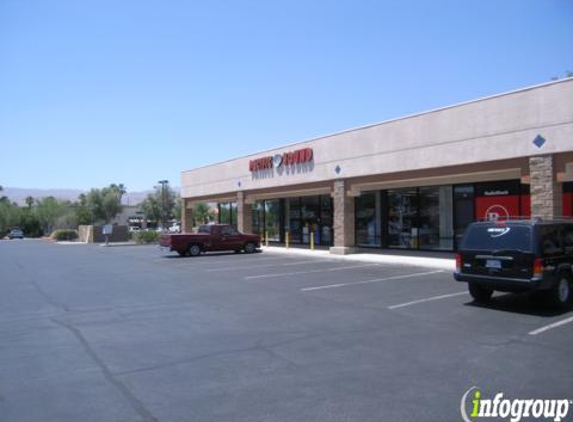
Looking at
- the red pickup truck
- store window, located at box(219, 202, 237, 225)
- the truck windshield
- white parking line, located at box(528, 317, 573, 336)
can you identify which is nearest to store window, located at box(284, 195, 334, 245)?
the red pickup truck

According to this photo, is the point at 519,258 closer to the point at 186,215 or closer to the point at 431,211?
the point at 431,211

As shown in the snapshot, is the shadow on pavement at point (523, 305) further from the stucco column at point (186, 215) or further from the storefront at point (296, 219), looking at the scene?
the stucco column at point (186, 215)

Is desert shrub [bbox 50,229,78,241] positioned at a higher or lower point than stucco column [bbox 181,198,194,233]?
lower

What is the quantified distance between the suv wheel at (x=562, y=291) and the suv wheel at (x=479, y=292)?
53.7 inches

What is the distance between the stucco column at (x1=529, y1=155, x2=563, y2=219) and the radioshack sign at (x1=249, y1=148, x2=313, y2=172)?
12.5m

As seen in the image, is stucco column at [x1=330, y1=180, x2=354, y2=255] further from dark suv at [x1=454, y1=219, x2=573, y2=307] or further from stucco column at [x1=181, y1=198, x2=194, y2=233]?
stucco column at [x1=181, y1=198, x2=194, y2=233]

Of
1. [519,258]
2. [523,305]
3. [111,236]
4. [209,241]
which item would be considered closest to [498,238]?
[519,258]

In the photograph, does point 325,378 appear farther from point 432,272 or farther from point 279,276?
point 432,272

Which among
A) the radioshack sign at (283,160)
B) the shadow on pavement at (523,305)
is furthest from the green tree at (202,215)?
the shadow on pavement at (523,305)

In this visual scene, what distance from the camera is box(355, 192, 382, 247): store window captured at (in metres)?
26.6

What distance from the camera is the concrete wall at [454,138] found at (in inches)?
630

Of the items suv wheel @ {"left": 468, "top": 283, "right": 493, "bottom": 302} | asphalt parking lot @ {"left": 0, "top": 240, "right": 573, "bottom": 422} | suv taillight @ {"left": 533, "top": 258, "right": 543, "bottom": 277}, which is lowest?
asphalt parking lot @ {"left": 0, "top": 240, "right": 573, "bottom": 422}

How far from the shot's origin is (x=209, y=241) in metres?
27.3

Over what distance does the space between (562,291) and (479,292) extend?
1656mm
